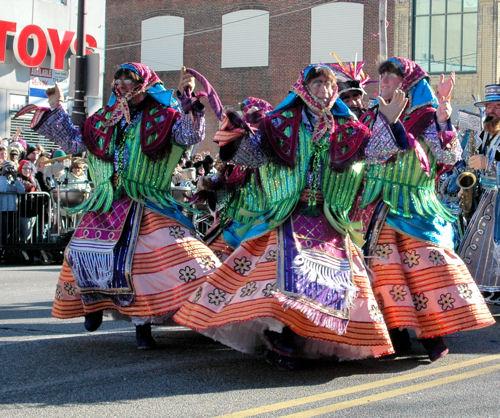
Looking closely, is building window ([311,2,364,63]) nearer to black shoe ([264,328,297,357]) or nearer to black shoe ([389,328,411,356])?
black shoe ([389,328,411,356])

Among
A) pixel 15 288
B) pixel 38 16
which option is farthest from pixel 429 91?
pixel 38 16

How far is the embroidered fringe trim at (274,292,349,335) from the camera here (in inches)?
206

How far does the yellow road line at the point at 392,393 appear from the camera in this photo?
462 cm

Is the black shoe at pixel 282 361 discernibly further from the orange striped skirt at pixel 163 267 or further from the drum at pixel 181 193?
the drum at pixel 181 193

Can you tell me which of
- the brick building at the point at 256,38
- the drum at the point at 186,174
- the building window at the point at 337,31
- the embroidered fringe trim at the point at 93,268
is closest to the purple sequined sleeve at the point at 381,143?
the embroidered fringe trim at the point at 93,268

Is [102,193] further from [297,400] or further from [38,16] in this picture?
[38,16]

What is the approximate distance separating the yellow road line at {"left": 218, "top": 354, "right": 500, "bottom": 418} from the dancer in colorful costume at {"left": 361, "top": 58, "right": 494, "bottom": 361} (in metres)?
0.20

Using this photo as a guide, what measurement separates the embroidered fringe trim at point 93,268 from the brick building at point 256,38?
2535 centimetres

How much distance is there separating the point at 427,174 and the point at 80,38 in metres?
7.78

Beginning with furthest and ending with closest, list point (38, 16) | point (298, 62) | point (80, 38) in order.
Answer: point (298, 62), point (38, 16), point (80, 38)

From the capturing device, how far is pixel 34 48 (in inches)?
1168

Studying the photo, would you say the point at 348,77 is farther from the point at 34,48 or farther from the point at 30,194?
the point at 34,48

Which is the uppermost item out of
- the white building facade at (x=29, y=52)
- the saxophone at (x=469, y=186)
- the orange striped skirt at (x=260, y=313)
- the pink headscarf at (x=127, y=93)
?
the white building facade at (x=29, y=52)

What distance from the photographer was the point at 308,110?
19.0 feet
